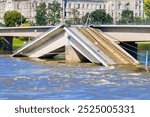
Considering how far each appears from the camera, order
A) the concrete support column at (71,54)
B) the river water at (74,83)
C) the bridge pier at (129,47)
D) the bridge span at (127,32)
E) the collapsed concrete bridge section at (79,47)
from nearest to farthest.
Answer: the river water at (74,83), the collapsed concrete bridge section at (79,47), the bridge span at (127,32), the concrete support column at (71,54), the bridge pier at (129,47)

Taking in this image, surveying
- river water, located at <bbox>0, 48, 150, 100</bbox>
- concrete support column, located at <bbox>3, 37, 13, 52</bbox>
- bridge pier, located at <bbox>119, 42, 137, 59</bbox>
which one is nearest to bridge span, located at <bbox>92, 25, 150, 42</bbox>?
bridge pier, located at <bbox>119, 42, 137, 59</bbox>

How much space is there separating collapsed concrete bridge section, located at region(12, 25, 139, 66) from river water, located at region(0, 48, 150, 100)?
360cm

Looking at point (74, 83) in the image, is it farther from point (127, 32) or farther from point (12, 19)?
point (12, 19)

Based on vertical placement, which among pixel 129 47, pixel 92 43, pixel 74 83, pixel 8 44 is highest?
pixel 92 43

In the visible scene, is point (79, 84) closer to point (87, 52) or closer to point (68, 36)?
point (87, 52)

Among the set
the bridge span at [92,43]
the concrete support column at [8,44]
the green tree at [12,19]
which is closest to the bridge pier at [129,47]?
the bridge span at [92,43]

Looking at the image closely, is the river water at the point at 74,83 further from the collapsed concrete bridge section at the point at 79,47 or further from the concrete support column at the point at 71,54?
the concrete support column at the point at 71,54

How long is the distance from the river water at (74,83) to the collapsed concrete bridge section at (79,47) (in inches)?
142

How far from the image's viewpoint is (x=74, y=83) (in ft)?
146

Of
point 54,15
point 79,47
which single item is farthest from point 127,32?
point 54,15

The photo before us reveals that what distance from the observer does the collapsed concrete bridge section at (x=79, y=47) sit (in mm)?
65312

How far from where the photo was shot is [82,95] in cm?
3647

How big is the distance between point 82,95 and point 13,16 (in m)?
132

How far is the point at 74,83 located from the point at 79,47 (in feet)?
84.3
